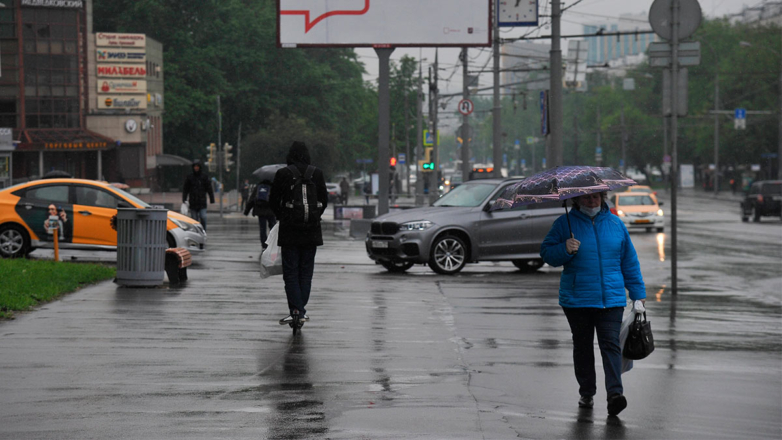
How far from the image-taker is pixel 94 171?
64.6m

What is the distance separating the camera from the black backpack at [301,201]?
11305 mm

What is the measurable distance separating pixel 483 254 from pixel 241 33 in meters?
60.3

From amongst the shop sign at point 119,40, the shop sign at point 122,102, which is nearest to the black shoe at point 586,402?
the shop sign at point 119,40

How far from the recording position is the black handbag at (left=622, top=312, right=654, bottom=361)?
25.2ft

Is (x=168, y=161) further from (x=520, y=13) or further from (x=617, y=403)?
(x=617, y=403)

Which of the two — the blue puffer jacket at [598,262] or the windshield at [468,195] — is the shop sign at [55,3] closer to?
the windshield at [468,195]

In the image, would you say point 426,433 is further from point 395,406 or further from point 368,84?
point 368,84

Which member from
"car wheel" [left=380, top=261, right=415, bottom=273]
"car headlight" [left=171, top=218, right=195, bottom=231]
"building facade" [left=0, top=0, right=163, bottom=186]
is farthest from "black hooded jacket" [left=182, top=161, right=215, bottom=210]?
"building facade" [left=0, top=0, right=163, bottom=186]

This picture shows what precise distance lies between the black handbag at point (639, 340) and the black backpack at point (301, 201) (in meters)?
4.39

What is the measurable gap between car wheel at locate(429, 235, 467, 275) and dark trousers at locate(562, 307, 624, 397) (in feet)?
38.6

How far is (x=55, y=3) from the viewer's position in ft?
197

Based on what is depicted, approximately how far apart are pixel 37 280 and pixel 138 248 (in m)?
1.36

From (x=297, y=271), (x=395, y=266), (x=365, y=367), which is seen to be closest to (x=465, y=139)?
(x=395, y=266)

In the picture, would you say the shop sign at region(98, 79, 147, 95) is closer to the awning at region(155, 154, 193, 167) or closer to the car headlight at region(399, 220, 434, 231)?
the awning at region(155, 154, 193, 167)
